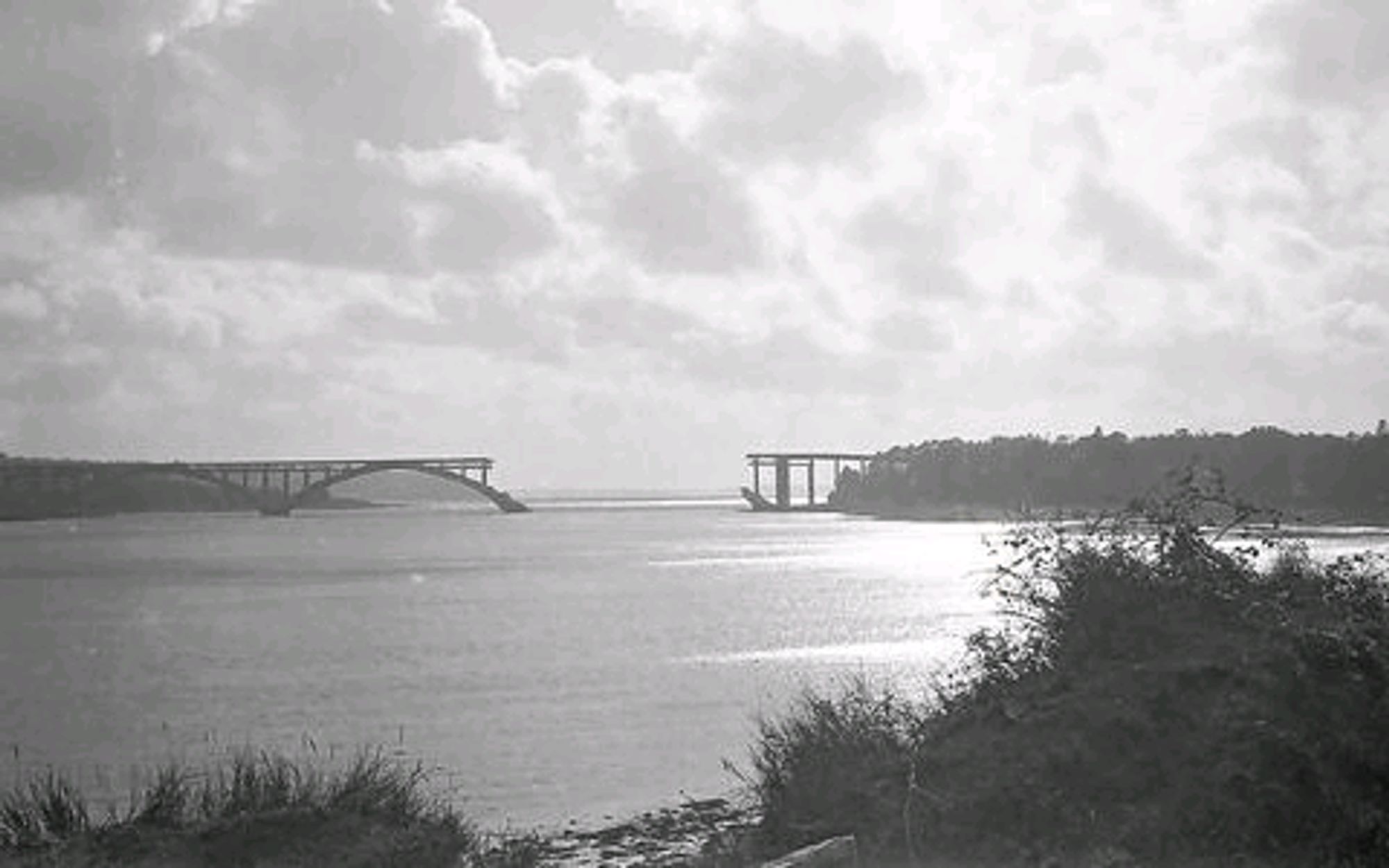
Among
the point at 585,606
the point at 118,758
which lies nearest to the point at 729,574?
the point at 585,606

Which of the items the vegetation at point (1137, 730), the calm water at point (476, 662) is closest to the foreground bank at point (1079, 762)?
the vegetation at point (1137, 730)

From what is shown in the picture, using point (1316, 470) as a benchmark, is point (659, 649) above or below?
below

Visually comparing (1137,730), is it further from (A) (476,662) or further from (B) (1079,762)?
(A) (476,662)

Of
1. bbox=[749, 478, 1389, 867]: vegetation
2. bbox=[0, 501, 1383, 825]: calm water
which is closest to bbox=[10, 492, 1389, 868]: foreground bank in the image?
bbox=[749, 478, 1389, 867]: vegetation

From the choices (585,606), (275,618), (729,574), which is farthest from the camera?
(729,574)

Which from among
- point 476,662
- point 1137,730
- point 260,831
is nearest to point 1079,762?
point 1137,730

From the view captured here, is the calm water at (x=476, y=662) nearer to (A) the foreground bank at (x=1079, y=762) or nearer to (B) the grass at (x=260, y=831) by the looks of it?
(B) the grass at (x=260, y=831)

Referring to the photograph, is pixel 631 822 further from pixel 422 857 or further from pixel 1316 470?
pixel 1316 470
